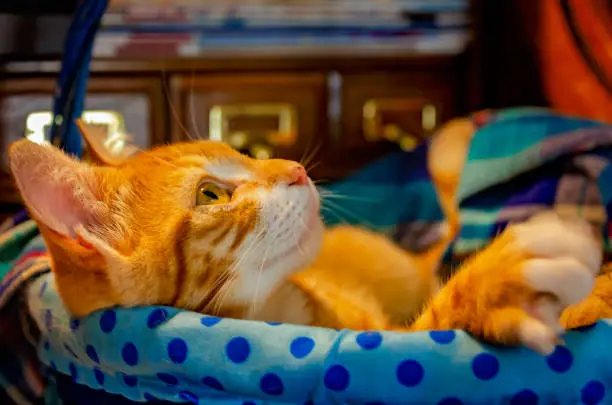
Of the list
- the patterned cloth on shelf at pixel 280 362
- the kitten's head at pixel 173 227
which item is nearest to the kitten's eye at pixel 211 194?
the kitten's head at pixel 173 227

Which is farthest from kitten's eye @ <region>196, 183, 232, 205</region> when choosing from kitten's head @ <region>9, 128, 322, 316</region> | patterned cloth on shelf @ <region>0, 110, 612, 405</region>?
patterned cloth on shelf @ <region>0, 110, 612, 405</region>

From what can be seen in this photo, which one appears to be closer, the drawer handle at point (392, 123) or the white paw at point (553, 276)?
the white paw at point (553, 276)

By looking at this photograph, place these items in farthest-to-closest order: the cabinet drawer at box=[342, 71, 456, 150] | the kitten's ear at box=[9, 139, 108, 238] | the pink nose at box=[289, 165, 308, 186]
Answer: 1. the cabinet drawer at box=[342, 71, 456, 150]
2. the pink nose at box=[289, 165, 308, 186]
3. the kitten's ear at box=[9, 139, 108, 238]

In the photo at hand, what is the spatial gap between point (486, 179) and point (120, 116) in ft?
2.38

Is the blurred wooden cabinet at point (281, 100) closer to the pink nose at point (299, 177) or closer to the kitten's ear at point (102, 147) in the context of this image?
the kitten's ear at point (102, 147)

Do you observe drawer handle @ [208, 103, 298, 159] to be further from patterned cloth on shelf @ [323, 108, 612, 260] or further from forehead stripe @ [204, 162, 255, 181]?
forehead stripe @ [204, 162, 255, 181]

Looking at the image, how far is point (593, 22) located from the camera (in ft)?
3.64

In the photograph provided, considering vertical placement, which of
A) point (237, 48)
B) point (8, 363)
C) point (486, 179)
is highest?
point (237, 48)

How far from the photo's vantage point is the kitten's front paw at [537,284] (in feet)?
1.23

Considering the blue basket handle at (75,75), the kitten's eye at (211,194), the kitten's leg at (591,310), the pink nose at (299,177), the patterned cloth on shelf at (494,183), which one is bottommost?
Result: the patterned cloth on shelf at (494,183)

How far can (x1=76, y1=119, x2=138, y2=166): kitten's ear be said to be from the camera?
28.2 inches

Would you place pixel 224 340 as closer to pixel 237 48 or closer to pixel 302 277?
pixel 302 277

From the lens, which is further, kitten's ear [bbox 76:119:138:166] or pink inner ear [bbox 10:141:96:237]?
kitten's ear [bbox 76:119:138:166]

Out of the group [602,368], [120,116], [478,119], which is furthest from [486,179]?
[120,116]
